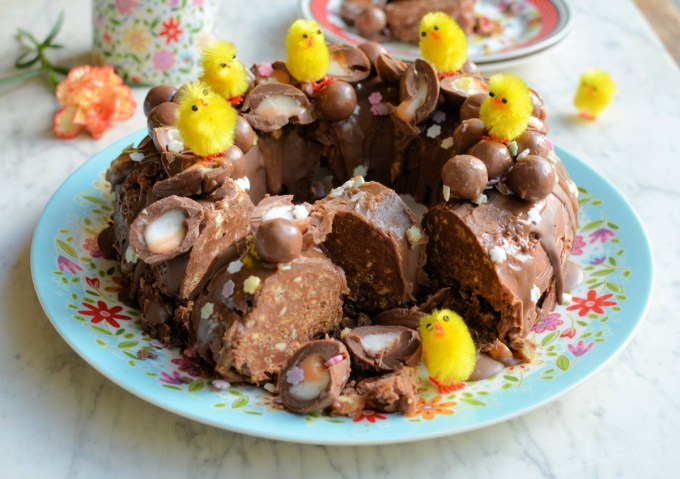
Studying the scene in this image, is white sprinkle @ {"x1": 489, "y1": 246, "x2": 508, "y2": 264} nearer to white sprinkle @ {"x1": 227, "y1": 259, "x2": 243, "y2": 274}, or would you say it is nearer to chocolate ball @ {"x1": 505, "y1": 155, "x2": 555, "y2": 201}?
chocolate ball @ {"x1": 505, "y1": 155, "x2": 555, "y2": 201}

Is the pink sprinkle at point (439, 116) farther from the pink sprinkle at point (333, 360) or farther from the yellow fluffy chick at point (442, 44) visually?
the pink sprinkle at point (333, 360)

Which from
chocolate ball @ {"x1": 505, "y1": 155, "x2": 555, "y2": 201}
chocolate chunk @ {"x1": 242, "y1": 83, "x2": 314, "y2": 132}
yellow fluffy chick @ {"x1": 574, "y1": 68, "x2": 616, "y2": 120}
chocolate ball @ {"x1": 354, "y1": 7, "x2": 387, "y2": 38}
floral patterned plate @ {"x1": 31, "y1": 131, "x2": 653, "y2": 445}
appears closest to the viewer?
floral patterned plate @ {"x1": 31, "y1": 131, "x2": 653, "y2": 445}

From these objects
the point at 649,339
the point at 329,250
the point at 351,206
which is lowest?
the point at 649,339

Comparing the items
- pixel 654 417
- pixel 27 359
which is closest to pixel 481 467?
pixel 654 417

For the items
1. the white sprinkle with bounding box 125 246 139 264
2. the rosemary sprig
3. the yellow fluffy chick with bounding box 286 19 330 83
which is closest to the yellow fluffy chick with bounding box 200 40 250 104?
the yellow fluffy chick with bounding box 286 19 330 83

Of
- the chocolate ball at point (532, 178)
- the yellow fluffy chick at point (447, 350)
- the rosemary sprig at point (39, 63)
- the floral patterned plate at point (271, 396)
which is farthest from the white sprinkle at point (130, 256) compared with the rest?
the rosemary sprig at point (39, 63)

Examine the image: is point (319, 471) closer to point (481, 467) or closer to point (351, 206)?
point (481, 467)
